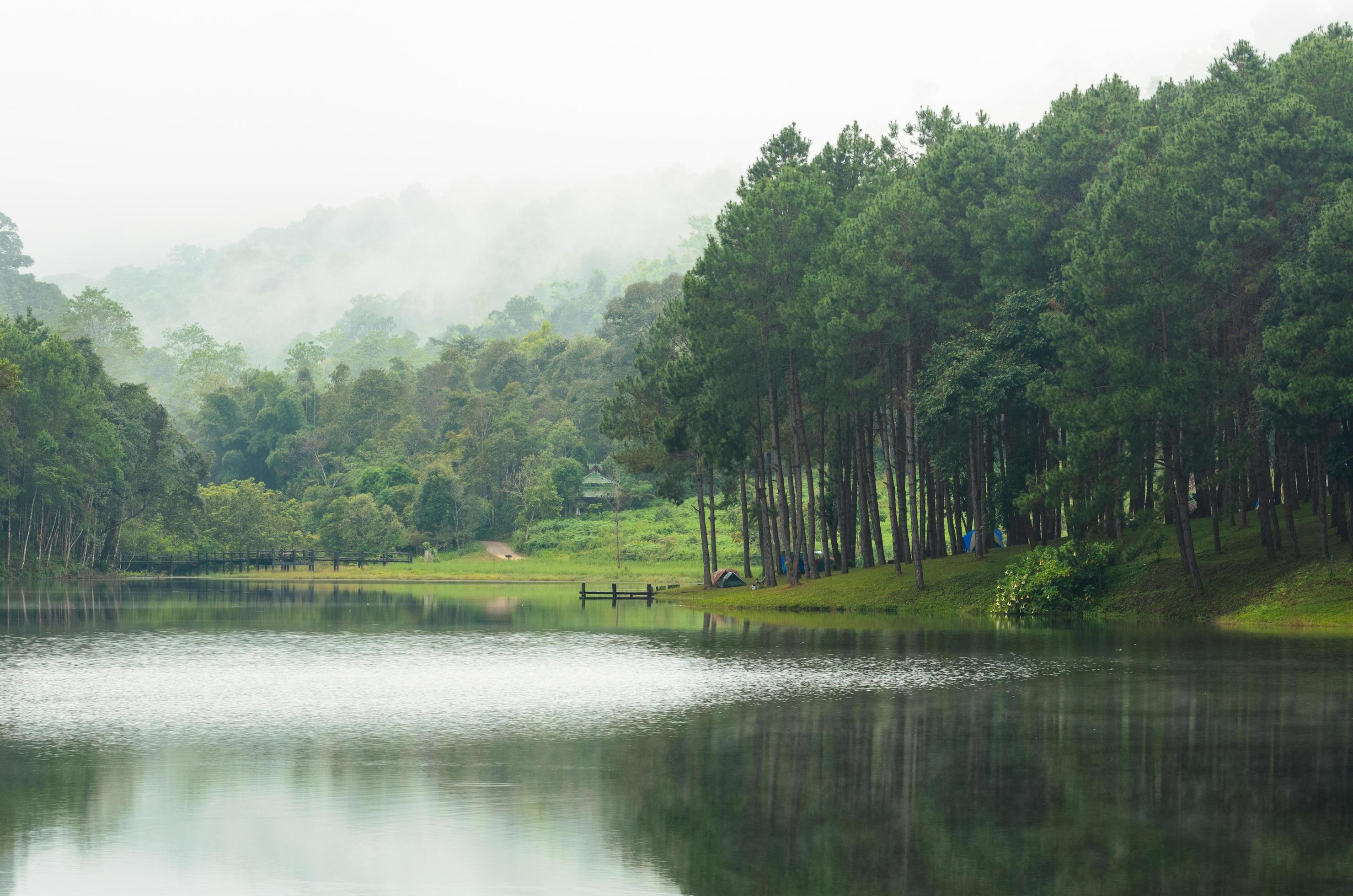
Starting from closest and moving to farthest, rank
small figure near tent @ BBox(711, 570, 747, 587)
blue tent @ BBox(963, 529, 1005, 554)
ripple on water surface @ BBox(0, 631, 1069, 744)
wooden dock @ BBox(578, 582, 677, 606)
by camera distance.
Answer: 1. ripple on water surface @ BBox(0, 631, 1069, 744)
2. blue tent @ BBox(963, 529, 1005, 554)
3. wooden dock @ BBox(578, 582, 677, 606)
4. small figure near tent @ BBox(711, 570, 747, 587)

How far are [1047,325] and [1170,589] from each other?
34.7 feet

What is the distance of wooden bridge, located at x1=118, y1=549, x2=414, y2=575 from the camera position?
11906 centimetres

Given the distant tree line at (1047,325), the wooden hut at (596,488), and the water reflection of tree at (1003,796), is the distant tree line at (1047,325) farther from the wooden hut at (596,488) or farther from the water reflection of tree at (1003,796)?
the wooden hut at (596,488)

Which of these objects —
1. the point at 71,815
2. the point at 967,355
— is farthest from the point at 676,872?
the point at 967,355

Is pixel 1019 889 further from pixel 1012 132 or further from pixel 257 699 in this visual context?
pixel 1012 132

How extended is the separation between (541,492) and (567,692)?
10362 cm

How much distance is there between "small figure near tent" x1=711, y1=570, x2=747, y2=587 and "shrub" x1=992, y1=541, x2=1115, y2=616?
23364 mm

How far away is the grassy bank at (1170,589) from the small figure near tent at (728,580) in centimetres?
804

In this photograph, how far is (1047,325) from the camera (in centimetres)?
5175

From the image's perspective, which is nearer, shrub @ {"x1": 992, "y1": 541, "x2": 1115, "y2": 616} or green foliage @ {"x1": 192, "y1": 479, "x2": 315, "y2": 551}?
shrub @ {"x1": 992, "y1": 541, "x2": 1115, "y2": 616}

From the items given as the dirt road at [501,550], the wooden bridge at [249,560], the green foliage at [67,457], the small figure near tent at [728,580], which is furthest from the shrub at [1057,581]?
the wooden bridge at [249,560]

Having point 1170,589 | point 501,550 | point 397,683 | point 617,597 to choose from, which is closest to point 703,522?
point 617,597

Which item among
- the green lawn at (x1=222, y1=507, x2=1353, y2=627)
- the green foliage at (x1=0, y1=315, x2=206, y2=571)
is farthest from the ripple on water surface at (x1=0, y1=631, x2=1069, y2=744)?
the green foliage at (x1=0, y1=315, x2=206, y2=571)

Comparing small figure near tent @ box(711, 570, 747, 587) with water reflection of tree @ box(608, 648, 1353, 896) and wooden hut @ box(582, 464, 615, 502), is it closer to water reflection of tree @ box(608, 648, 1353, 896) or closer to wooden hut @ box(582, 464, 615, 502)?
water reflection of tree @ box(608, 648, 1353, 896)
